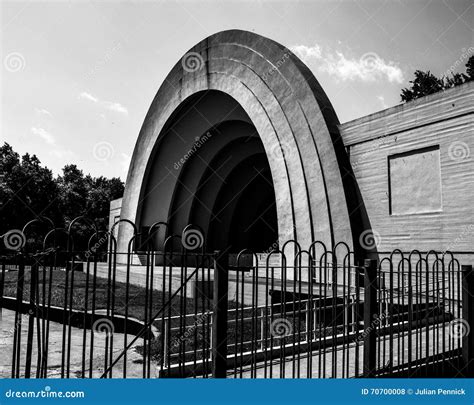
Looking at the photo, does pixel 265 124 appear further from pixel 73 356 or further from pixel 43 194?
pixel 43 194

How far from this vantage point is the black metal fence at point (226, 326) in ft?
10.7

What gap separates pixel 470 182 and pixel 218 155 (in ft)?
49.0

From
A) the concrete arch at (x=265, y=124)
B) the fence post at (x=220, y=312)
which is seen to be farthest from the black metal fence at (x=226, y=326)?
the concrete arch at (x=265, y=124)

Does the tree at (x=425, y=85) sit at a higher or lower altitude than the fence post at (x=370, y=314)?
higher

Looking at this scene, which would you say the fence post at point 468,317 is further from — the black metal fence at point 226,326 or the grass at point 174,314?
the grass at point 174,314

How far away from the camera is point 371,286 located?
4520 mm

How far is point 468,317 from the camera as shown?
→ 18.8 feet

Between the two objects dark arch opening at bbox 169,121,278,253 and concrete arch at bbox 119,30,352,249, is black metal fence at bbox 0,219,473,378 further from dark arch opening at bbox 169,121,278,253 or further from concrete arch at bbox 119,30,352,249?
dark arch opening at bbox 169,121,278,253

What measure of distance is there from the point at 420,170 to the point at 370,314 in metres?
7.38

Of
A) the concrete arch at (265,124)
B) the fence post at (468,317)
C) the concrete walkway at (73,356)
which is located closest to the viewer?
the fence post at (468,317)

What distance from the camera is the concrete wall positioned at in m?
9.91

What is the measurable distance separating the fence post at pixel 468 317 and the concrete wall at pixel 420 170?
4335mm

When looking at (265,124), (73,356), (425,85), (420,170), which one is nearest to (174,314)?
(73,356)

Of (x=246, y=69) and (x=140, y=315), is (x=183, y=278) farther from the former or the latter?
(x=246, y=69)
